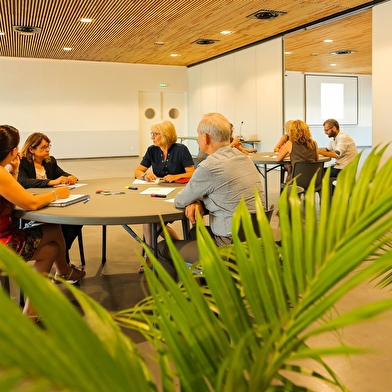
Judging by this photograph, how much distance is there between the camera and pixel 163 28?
32.0 ft

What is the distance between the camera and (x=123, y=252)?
474 cm

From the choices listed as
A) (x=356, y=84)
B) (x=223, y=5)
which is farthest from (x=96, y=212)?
(x=356, y=84)

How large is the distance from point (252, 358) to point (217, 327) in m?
0.08

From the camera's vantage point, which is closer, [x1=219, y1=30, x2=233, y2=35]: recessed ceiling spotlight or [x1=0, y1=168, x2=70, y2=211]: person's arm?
[x1=0, y1=168, x2=70, y2=211]: person's arm

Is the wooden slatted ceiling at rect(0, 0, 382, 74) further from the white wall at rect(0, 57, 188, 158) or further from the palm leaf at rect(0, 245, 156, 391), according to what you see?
the palm leaf at rect(0, 245, 156, 391)

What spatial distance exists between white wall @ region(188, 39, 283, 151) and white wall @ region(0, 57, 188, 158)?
211 centimetres

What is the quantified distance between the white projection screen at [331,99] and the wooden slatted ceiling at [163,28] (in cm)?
318

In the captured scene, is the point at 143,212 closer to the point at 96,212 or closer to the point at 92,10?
the point at 96,212

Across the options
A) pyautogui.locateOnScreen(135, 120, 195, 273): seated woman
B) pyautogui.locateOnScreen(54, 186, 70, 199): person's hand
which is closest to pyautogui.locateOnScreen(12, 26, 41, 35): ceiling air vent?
pyautogui.locateOnScreen(135, 120, 195, 273): seated woman

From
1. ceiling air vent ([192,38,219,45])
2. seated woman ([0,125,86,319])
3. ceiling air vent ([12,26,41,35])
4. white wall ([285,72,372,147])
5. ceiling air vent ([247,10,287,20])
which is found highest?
ceiling air vent ([12,26,41,35])

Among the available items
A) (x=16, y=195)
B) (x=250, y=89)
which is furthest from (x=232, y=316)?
(x=250, y=89)

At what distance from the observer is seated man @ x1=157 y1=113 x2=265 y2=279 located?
2.69 metres

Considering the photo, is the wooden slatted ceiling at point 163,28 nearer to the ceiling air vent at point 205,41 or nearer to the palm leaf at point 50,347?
the ceiling air vent at point 205,41

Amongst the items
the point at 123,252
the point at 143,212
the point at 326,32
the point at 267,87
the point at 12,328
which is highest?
the point at 326,32
